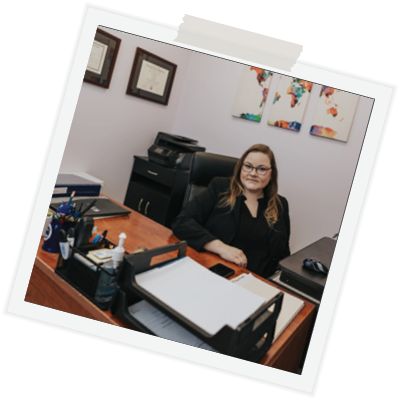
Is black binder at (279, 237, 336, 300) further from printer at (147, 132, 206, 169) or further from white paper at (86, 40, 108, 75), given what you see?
white paper at (86, 40, 108, 75)

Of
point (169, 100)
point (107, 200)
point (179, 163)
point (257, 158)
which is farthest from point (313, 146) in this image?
point (107, 200)

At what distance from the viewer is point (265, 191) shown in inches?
64.7

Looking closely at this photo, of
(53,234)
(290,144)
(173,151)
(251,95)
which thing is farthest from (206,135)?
(53,234)

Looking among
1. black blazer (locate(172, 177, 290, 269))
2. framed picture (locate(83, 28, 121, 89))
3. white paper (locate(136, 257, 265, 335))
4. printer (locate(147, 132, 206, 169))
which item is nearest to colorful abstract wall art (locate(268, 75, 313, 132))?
printer (locate(147, 132, 206, 169))

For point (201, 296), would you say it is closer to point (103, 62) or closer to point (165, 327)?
point (165, 327)

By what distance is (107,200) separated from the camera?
147 cm

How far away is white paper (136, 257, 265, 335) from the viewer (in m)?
0.66

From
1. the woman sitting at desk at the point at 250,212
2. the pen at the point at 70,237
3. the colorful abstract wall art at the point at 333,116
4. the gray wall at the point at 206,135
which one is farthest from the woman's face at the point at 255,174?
the pen at the point at 70,237

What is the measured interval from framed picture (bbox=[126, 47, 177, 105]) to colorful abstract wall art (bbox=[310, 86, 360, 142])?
1237 mm

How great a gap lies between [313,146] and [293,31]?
1.43 meters

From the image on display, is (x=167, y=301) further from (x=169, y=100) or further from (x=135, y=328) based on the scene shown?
(x=169, y=100)

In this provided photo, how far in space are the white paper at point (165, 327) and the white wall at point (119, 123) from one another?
4.39ft

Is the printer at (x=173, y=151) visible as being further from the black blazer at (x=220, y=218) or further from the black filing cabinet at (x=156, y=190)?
the black blazer at (x=220, y=218)

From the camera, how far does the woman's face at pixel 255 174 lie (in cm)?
160
